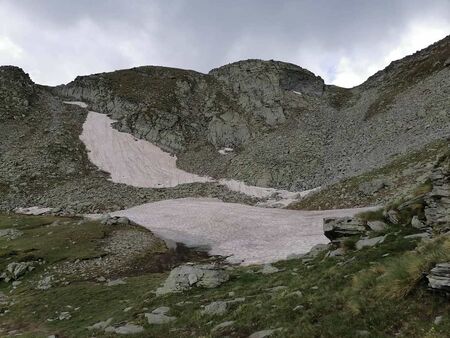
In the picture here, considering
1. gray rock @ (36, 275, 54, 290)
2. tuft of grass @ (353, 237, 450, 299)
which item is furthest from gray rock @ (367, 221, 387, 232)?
gray rock @ (36, 275, 54, 290)

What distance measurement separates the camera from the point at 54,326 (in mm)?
A: 21953

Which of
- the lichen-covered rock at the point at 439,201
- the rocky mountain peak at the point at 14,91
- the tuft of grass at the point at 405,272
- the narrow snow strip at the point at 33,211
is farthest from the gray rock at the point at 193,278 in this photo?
the rocky mountain peak at the point at 14,91

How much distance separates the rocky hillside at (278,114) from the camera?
6625cm

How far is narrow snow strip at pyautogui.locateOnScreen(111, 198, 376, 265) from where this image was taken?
34.9 m

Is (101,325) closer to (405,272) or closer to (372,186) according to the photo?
(405,272)

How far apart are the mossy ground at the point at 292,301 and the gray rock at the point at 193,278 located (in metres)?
0.59

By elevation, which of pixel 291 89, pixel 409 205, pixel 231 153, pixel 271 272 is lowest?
pixel 271 272

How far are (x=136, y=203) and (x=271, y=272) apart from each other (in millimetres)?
40725

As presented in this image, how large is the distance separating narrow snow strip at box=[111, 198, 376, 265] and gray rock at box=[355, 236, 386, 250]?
12.5 metres

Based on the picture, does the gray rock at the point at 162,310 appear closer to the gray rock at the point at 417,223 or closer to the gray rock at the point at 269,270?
the gray rock at the point at 269,270

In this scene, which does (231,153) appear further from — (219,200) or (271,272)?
(271,272)

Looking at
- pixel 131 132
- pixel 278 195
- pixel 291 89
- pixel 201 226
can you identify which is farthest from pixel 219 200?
pixel 291 89

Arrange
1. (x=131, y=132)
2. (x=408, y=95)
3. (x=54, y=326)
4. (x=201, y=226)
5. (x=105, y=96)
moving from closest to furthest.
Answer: (x=54, y=326) → (x=201, y=226) → (x=408, y=95) → (x=131, y=132) → (x=105, y=96)

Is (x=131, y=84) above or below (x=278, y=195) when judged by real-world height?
above
